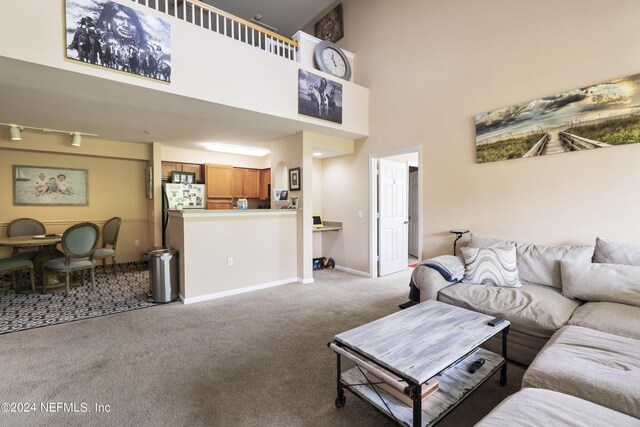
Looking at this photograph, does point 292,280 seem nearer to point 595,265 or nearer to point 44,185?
point 595,265

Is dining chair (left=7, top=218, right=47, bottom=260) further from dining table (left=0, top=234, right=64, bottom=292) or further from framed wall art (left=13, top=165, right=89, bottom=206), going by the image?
framed wall art (left=13, top=165, right=89, bottom=206)

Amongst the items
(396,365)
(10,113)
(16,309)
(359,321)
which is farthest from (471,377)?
(10,113)

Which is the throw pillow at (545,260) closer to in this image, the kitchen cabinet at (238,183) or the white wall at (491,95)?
the white wall at (491,95)

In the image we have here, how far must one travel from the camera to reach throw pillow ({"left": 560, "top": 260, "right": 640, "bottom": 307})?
2133mm

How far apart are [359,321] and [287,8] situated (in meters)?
5.92

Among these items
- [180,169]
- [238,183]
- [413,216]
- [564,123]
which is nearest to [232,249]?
[238,183]

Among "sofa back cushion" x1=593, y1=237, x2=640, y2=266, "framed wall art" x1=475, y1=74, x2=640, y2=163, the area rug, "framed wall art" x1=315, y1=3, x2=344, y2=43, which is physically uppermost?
"framed wall art" x1=315, y1=3, x2=344, y2=43

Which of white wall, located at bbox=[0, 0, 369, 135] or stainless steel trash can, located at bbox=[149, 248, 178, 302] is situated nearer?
white wall, located at bbox=[0, 0, 369, 135]

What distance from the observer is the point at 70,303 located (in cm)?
368

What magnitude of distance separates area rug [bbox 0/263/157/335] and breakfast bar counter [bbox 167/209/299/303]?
2.38ft

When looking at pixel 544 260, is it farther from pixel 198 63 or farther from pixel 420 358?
pixel 198 63

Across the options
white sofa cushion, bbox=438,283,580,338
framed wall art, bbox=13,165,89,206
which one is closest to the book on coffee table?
white sofa cushion, bbox=438,283,580,338

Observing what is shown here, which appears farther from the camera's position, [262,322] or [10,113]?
[10,113]

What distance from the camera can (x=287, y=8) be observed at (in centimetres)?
570
